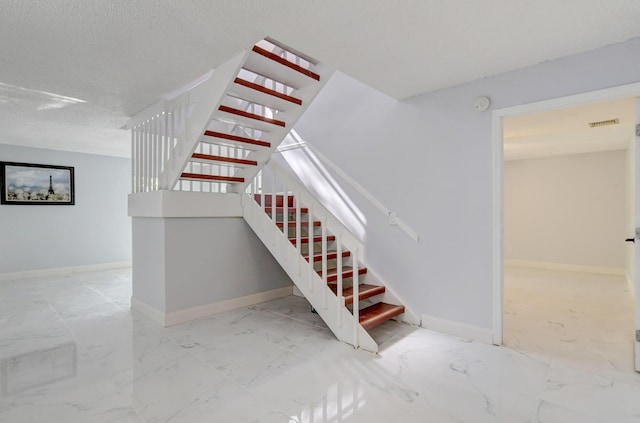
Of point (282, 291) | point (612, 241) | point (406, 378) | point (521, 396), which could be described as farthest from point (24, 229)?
point (612, 241)

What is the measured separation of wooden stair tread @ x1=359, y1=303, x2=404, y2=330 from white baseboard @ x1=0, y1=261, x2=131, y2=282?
5.37 metres

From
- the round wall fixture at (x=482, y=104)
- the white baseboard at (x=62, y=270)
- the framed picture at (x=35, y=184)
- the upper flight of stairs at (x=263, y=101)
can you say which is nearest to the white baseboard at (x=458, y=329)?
the round wall fixture at (x=482, y=104)

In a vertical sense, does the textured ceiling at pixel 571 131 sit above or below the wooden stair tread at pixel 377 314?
above

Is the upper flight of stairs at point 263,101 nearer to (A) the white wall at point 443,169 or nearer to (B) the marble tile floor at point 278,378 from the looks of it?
(A) the white wall at point 443,169

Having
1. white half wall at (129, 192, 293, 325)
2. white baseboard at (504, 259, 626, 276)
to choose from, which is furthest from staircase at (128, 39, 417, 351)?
white baseboard at (504, 259, 626, 276)

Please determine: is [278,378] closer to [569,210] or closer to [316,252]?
[316,252]

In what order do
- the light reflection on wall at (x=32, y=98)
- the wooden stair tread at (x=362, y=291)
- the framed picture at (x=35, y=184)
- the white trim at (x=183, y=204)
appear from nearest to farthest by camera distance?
the wooden stair tread at (x=362, y=291), the light reflection on wall at (x=32, y=98), the white trim at (x=183, y=204), the framed picture at (x=35, y=184)

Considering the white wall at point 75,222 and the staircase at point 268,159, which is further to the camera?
the white wall at point 75,222

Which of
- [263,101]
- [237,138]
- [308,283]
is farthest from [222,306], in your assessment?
[263,101]

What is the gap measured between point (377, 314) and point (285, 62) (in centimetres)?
231

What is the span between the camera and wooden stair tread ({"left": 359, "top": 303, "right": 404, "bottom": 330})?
8.95ft

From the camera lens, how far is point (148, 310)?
3.36 m

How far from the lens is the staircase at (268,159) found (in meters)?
2.60

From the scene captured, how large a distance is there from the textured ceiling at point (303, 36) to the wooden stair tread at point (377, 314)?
203 centimetres
